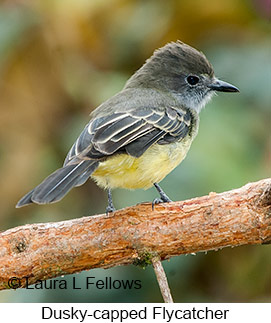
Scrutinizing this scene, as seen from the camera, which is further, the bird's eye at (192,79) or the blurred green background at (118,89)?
the bird's eye at (192,79)

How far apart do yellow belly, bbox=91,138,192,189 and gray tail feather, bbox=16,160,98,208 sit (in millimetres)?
149

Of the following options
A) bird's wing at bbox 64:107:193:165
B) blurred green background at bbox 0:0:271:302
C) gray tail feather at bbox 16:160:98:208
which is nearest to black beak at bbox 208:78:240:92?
blurred green background at bbox 0:0:271:302

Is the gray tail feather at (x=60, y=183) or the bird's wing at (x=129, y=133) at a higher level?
the bird's wing at (x=129, y=133)

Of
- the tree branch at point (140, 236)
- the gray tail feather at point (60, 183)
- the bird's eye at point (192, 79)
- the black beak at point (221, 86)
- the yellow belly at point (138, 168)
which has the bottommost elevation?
the tree branch at point (140, 236)

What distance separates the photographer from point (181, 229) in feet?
12.5

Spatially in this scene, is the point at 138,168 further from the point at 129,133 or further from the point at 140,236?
the point at 140,236

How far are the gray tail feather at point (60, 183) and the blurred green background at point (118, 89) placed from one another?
0.94 m

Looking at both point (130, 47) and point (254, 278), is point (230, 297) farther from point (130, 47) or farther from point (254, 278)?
point (130, 47)

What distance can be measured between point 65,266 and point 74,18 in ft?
9.29

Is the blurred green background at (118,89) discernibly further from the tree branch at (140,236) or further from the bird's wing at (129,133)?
the tree branch at (140,236)

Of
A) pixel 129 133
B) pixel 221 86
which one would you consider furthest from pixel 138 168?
pixel 221 86

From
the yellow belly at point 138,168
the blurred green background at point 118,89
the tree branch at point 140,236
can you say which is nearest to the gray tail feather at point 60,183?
the yellow belly at point 138,168

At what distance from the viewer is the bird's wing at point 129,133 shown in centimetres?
399

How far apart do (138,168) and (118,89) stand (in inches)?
55.8
